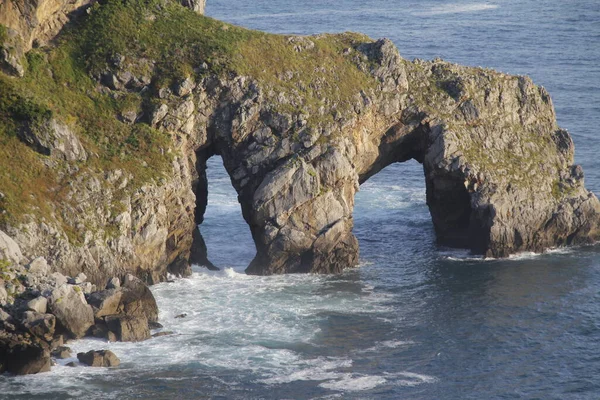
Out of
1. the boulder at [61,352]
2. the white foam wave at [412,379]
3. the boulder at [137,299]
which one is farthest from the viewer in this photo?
the boulder at [137,299]

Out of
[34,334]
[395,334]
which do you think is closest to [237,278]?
[395,334]

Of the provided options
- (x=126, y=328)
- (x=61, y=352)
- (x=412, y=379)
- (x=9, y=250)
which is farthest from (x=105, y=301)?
(x=412, y=379)

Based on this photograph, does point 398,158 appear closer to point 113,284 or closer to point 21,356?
point 113,284

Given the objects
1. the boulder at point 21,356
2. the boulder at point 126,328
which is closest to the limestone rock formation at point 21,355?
the boulder at point 21,356

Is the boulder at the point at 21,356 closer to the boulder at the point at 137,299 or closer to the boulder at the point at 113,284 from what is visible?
the boulder at the point at 137,299

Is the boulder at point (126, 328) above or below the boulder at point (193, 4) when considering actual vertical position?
below

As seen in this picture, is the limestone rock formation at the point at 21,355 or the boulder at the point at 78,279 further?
the boulder at the point at 78,279
